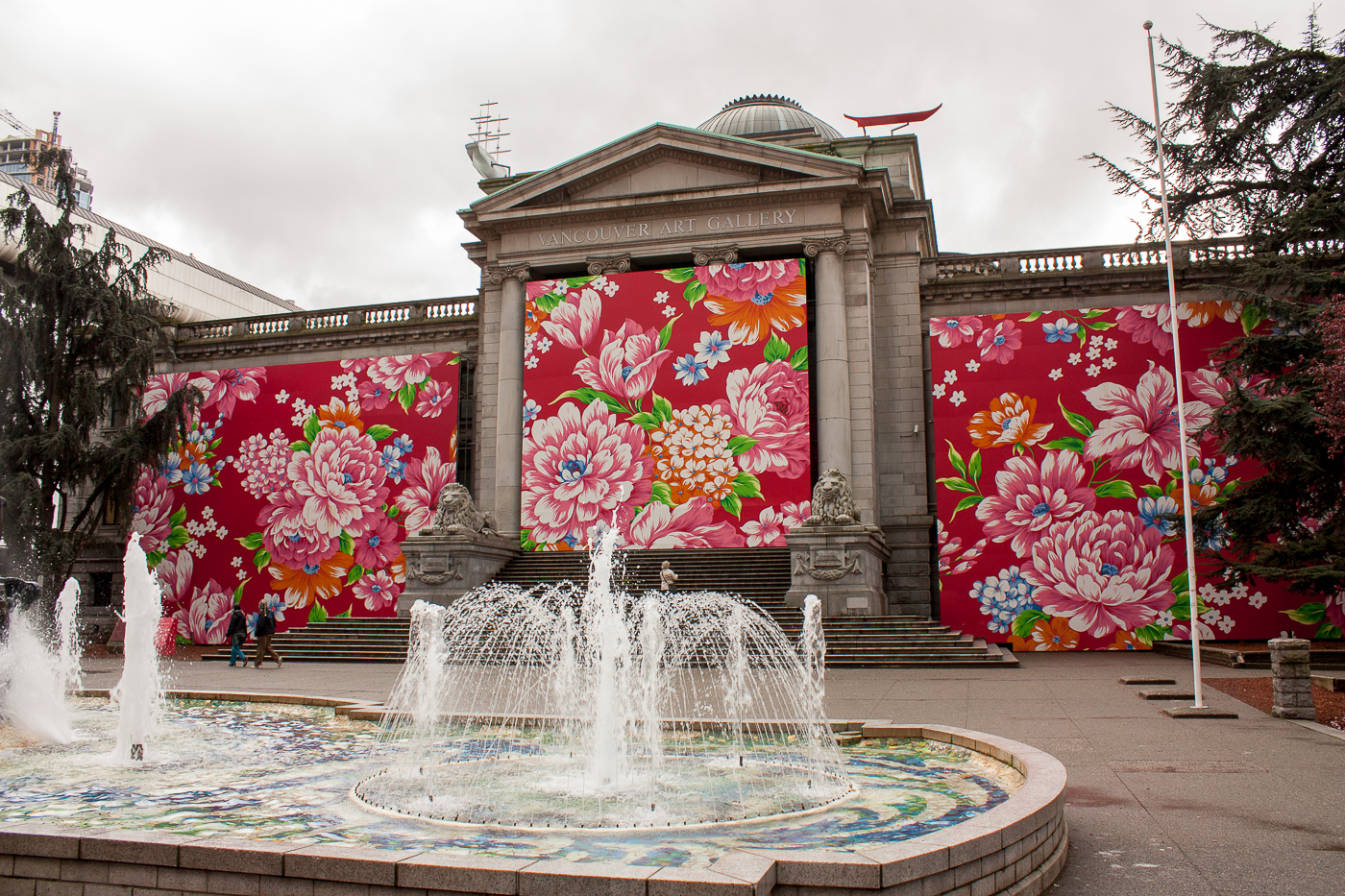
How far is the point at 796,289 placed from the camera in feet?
93.1

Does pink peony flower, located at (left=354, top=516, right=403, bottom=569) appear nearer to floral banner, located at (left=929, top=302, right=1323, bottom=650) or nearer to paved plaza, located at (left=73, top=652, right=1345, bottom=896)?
paved plaza, located at (left=73, top=652, right=1345, bottom=896)

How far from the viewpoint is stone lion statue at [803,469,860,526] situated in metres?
24.0

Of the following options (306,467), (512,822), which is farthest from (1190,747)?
(306,467)

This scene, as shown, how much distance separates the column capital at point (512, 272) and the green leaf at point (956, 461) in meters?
13.9

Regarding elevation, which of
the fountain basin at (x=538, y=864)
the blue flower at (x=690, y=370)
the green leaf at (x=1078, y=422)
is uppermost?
the blue flower at (x=690, y=370)

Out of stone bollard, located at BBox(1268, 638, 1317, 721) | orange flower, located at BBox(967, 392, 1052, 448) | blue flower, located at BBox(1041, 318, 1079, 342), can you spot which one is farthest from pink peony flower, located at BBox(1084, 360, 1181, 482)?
stone bollard, located at BBox(1268, 638, 1317, 721)

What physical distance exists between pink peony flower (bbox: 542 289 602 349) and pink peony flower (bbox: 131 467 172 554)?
14.6 m

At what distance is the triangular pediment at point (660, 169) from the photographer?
29.4m

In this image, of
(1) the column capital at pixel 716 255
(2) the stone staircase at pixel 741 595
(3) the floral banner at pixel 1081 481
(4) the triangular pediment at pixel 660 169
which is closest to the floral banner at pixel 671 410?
(1) the column capital at pixel 716 255

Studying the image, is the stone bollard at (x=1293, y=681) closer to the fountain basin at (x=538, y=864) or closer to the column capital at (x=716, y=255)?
the fountain basin at (x=538, y=864)

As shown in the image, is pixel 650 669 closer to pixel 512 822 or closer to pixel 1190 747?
pixel 512 822

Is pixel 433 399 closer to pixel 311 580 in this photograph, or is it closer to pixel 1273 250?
pixel 311 580

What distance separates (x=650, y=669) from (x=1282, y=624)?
2151 cm

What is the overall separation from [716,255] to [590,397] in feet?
18.2
